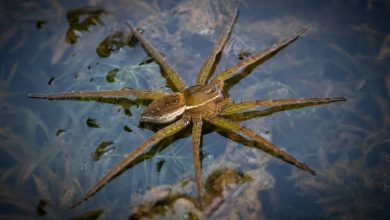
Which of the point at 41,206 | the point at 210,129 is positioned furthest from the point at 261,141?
the point at 41,206

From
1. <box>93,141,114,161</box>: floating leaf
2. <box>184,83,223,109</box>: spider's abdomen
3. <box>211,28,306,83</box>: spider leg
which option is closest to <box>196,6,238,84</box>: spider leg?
<box>211,28,306,83</box>: spider leg

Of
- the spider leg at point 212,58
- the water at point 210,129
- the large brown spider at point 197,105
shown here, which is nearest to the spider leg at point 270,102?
the large brown spider at point 197,105

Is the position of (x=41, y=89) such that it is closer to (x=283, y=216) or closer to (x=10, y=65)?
(x=10, y=65)

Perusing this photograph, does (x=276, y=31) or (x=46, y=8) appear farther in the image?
(x=46, y=8)

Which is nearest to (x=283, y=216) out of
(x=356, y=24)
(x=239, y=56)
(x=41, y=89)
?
(x=239, y=56)

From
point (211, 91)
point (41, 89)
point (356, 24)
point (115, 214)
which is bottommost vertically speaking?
point (115, 214)

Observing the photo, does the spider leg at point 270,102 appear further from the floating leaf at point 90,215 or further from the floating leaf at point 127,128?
the floating leaf at point 90,215

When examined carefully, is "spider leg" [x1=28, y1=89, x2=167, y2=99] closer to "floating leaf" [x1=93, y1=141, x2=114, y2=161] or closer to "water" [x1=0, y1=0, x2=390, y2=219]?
"water" [x1=0, y1=0, x2=390, y2=219]
